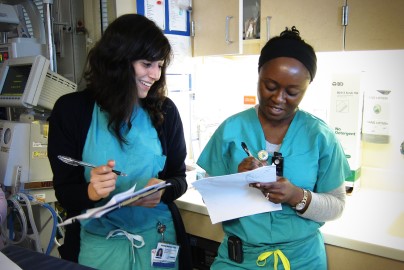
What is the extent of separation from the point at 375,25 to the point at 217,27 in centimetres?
77

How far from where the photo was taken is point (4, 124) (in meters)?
1.81

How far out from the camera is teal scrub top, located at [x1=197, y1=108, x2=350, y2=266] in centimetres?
114

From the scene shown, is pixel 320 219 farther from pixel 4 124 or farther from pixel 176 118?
pixel 4 124

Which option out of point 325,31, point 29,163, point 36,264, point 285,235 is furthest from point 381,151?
point 29,163

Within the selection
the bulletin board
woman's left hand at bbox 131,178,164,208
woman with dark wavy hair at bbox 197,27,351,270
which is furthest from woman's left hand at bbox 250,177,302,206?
the bulletin board

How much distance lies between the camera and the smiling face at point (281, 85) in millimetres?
1088

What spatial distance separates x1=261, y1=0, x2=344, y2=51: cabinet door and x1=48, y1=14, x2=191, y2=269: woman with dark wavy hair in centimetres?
67

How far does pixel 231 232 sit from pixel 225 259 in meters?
0.10

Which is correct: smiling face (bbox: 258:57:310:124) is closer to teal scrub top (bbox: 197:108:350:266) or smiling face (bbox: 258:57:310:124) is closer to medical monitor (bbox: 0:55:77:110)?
teal scrub top (bbox: 197:108:350:266)

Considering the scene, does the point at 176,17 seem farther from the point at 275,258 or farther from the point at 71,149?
the point at 275,258

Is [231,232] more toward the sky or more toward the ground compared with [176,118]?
more toward the ground

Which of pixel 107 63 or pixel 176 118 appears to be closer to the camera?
pixel 107 63

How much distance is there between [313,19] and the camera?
5.09 ft

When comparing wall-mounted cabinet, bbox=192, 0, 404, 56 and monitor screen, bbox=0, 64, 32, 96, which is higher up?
wall-mounted cabinet, bbox=192, 0, 404, 56
